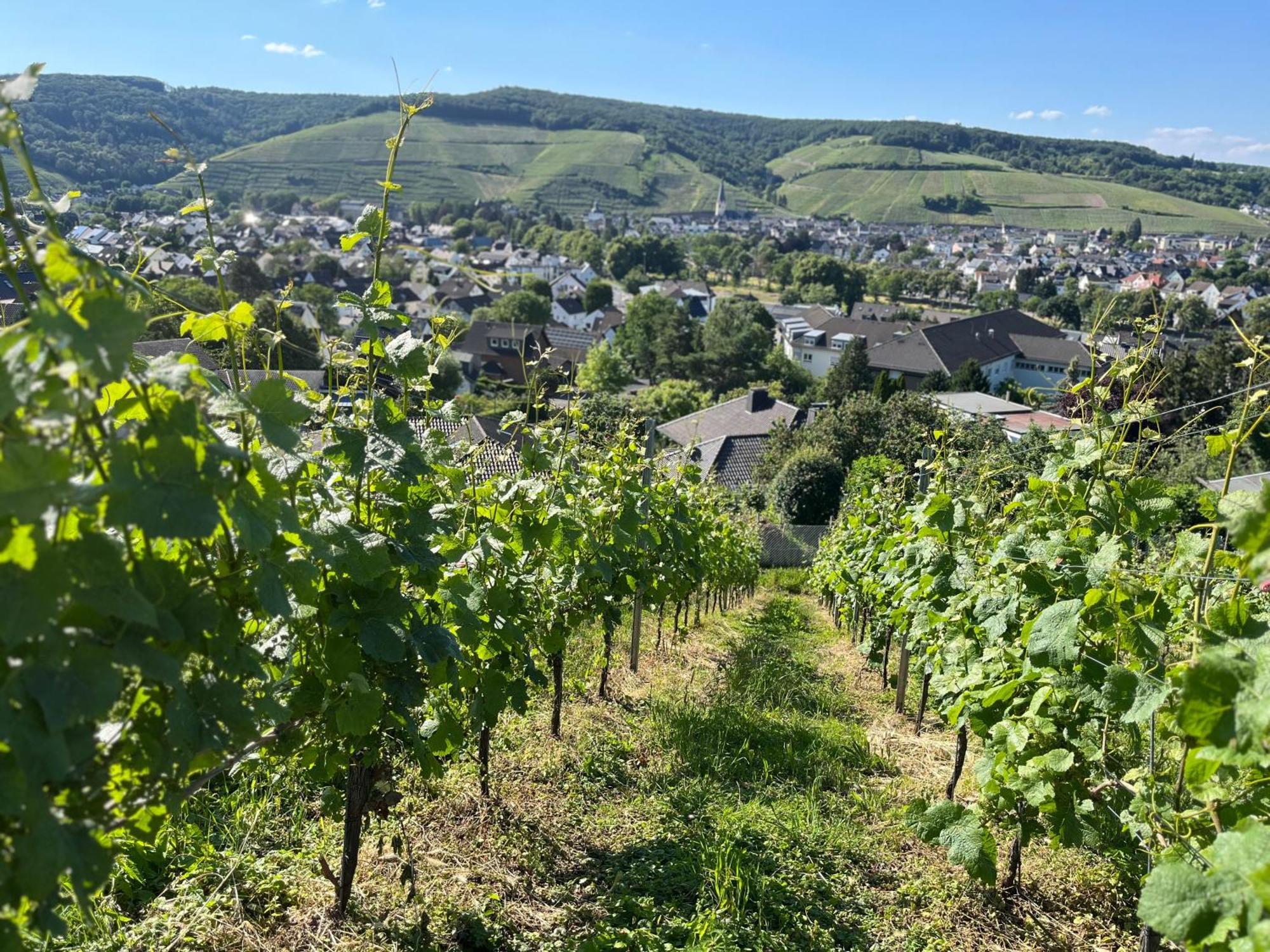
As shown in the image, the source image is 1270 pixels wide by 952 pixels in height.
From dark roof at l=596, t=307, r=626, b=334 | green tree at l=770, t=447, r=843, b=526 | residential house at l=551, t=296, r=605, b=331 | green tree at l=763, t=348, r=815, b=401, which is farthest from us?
residential house at l=551, t=296, r=605, b=331

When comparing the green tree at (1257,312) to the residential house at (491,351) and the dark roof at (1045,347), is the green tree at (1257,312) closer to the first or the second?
the dark roof at (1045,347)

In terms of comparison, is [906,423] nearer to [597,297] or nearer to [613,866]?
[613,866]

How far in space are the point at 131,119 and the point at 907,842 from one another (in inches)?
4800

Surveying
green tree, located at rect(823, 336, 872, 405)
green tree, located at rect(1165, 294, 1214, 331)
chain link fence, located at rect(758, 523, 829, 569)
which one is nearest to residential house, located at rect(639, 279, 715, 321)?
green tree, located at rect(823, 336, 872, 405)

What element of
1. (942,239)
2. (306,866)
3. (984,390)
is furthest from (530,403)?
(942,239)

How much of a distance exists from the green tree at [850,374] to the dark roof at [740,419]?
10177 mm

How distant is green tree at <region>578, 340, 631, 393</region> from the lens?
157 feet

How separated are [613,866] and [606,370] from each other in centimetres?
4632

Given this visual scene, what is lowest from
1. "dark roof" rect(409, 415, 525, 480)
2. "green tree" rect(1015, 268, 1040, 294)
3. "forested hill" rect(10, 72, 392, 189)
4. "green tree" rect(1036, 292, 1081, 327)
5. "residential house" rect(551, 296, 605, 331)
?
"dark roof" rect(409, 415, 525, 480)

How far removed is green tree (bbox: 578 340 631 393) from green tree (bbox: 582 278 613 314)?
92.4 feet

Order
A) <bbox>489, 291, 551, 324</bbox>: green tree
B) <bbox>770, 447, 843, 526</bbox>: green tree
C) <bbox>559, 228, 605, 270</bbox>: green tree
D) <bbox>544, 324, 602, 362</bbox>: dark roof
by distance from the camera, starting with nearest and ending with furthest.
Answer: <bbox>770, 447, 843, 526</bbox>: green tree → <bbox>544, 324, 602, 362</bbox>: dark roof → <bbox>489, 291, 551, 324</bbox>: green tree → <bbox>559, 228, 605, 270</bbox>: green tree

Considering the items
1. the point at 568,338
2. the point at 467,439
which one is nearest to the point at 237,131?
the point at 568,338

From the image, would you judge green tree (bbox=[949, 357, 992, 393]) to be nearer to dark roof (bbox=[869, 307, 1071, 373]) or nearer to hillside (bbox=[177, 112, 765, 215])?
dark roof (bbox=[869, 307, 1071, 373])

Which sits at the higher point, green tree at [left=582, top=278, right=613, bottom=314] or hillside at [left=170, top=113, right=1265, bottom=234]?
hillside at [left=170, top=113, right=1265, bottom=234]
